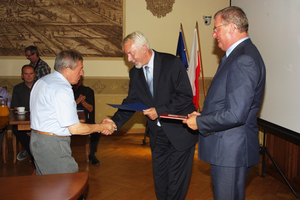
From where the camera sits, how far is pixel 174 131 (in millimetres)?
2693

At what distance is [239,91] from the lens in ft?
5.83

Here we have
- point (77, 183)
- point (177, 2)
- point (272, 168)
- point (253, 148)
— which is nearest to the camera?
point (77, 183)

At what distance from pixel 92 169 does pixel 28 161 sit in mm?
1175

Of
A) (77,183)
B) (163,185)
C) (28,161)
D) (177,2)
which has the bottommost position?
(28,161)

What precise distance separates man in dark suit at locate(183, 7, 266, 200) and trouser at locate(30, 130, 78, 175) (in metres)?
1.01

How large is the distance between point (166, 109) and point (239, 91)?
965 millimetres

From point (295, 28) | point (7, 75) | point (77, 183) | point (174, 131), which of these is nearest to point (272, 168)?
point (295, 28)

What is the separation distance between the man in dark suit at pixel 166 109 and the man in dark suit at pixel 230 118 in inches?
25.7

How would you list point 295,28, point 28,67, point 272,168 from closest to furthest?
point 295,28, point 272,168, point 28,67

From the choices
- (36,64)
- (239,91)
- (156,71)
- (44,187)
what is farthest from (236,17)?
(36,64)

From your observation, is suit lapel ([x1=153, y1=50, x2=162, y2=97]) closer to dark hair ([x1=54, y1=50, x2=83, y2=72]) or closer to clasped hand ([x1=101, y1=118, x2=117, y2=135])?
clasped hand ([x1=101, y1=118, x2=117, y2=135])

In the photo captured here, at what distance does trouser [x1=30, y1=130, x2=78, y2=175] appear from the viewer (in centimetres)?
220

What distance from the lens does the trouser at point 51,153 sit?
2.20 m

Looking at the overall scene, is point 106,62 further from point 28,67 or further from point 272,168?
point 272,168
